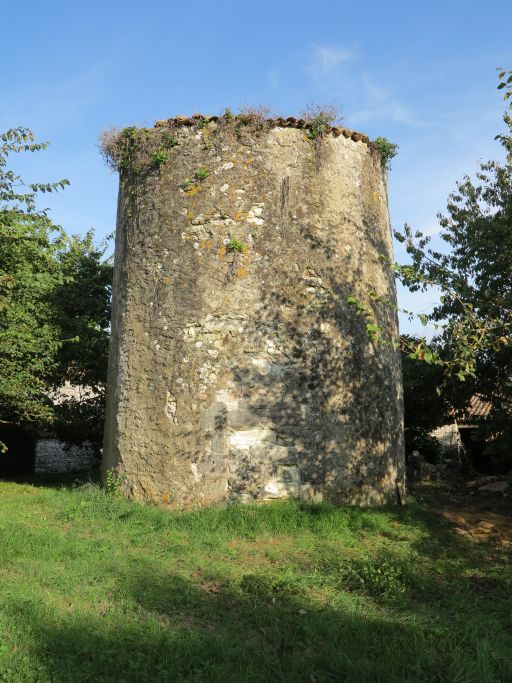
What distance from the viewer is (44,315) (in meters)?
13.4

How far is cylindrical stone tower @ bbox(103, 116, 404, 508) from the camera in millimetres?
8562

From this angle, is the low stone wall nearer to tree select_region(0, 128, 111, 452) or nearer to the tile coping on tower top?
tree select_region(0, 128, 111, 452)

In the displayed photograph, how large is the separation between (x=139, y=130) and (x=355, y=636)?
317 inches

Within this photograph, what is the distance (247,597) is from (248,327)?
4.12 meters

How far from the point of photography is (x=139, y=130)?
9852 mm

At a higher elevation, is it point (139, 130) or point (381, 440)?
point (139, 130)

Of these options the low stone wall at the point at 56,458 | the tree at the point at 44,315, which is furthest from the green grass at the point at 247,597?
the low stone wall at the point at 56,458

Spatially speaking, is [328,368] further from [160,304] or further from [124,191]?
[124,191]

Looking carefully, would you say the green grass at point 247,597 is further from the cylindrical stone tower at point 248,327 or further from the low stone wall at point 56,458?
the low stone wall at point 56,458

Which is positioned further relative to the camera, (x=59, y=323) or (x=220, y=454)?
(x=59, y=323)

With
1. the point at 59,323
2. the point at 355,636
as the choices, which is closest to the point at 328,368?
the point at 355,636

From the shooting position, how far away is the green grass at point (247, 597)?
13.5 feet

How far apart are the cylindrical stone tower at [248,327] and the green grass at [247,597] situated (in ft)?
2.50

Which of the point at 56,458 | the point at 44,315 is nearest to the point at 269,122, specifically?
the point at 44,315
